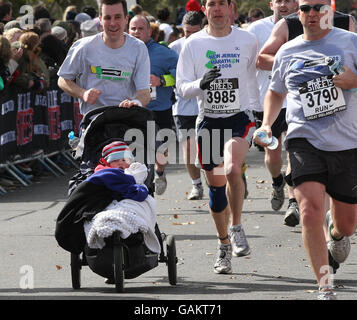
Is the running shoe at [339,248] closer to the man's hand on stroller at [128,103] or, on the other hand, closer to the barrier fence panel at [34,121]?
the man's hand on stroller at [128,103]

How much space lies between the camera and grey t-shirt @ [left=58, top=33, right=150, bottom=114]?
30.8 feet

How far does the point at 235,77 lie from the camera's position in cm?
968

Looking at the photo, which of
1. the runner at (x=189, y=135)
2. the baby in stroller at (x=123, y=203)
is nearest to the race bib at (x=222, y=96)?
the baby in stroller at (x=123, y=203)

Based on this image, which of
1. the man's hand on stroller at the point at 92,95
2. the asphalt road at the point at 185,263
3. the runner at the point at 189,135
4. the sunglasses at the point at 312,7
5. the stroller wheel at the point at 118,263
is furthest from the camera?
the runner at the point at 189,135

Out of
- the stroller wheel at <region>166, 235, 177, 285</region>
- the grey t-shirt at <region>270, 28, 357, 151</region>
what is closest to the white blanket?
the stroller wheel at <region>166, 235, 177, 285</region>

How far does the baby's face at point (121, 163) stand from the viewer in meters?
8.33

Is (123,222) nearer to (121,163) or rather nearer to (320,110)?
(121,163)

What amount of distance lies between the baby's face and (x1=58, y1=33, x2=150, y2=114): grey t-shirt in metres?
1.16

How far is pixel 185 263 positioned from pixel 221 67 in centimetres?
167

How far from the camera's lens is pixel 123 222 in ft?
26.0

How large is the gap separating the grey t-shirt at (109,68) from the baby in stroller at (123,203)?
105cm

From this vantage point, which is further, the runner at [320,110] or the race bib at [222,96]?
the race bib at [222,96]
